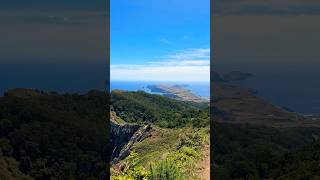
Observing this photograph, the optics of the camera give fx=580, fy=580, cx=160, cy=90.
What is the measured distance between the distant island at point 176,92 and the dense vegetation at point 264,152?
88.5 inches

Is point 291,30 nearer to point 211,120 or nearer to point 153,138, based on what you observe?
point 211,120

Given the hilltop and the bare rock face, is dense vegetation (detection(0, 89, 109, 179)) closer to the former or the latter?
the bare rock face

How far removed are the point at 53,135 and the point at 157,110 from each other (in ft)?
30.5

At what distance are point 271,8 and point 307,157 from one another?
10647 millimetres

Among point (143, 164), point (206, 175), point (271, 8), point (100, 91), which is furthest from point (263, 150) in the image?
point (271, 8)

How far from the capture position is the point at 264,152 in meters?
20.4

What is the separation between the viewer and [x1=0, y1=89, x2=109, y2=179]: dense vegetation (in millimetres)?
17703

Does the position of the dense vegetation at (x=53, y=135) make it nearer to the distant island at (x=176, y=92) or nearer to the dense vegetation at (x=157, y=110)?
the dense vegetation at (x=157, y=110)

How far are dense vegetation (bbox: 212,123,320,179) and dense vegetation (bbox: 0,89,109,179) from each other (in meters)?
4.25

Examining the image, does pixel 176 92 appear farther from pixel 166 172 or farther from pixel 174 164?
pixel 166 172

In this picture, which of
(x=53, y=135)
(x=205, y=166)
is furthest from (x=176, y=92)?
(x=53, y=135)

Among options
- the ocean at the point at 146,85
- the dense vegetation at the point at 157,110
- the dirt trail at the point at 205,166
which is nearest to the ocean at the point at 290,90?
the ocean at the point at 146,85

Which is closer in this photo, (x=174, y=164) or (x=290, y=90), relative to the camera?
(x=174, y=164)

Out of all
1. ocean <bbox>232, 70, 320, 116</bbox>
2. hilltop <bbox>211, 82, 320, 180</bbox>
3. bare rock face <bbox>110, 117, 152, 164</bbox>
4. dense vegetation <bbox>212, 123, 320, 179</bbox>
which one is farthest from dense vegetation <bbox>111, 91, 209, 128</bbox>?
ocean <bbox>232, 70, 320, 116</bbox>
